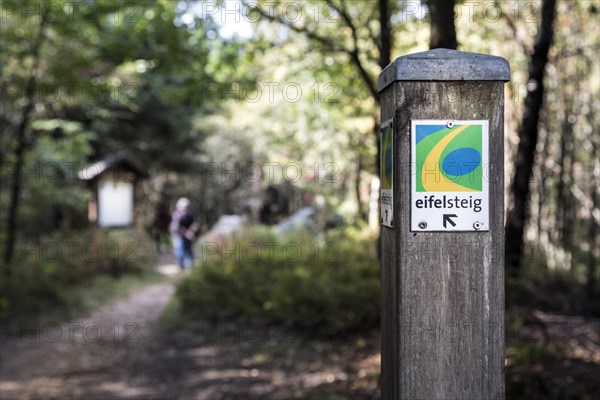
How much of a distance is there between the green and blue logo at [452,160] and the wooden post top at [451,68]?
0.17 m

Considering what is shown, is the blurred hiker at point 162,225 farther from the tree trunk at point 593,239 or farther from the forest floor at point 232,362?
the tree trunk at point 593,239

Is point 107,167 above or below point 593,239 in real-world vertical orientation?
above

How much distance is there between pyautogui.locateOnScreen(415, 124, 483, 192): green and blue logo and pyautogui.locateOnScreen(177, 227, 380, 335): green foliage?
19.3 ft

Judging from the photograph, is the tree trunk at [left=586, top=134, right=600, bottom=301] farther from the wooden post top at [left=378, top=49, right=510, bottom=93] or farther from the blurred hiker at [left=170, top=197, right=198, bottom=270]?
the blurred hiker at [left=170, top=197, right=198, bottom=270]

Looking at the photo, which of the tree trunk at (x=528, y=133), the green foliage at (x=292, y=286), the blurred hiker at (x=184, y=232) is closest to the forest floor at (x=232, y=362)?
the green foliage at (x=292, y=286)

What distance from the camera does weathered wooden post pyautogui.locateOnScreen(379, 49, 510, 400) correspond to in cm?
229

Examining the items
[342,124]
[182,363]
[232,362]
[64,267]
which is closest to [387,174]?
[232,362]

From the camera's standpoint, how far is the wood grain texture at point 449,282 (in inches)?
90.4

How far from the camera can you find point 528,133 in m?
7.04

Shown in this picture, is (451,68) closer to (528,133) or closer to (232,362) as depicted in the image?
(528,133)

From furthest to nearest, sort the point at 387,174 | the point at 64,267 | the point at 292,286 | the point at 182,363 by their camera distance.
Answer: the point at 64,267, the point at 292,286, the point at 182,363, the point at 387,174

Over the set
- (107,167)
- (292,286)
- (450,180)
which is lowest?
(292,286)

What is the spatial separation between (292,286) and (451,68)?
271 inches

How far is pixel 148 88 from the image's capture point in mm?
20016
